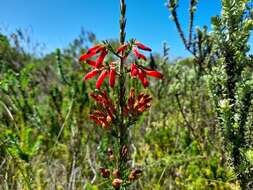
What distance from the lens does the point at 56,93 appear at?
5.16 meters

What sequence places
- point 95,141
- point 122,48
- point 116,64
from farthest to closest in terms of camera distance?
point 95,141 → point 116,64 → point 122,48

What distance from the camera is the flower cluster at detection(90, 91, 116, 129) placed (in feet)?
5.82

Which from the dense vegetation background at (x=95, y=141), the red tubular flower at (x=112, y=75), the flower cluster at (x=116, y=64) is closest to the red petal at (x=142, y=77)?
the flower cluster at (x=116, y=64)

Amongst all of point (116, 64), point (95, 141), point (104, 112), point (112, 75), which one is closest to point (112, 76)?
point (112, 75)

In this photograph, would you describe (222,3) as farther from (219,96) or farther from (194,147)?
(194,147)

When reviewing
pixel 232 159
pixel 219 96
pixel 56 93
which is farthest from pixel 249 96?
pixel 56 93

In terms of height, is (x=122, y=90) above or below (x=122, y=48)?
below

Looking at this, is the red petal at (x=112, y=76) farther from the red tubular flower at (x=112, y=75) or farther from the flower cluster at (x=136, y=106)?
the flower cluster at (x=136, y=106)

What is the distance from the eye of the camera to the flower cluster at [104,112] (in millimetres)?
1774

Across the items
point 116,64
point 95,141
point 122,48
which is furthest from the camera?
point 95,141

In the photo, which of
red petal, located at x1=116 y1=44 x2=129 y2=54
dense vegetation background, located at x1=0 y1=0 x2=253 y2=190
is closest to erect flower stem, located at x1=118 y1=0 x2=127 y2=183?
red petal, located at x1=116 y1=44 x2=129 y2=54

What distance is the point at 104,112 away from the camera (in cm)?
181

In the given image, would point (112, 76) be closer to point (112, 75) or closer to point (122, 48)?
point (112, 75)

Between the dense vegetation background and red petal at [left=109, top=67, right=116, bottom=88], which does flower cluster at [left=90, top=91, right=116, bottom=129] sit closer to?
red petal at [left=109, top=67, right=116, bottom=88]
